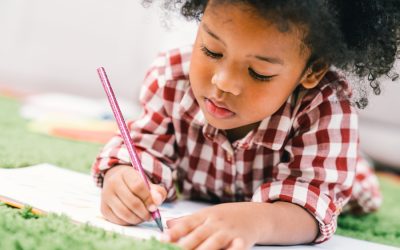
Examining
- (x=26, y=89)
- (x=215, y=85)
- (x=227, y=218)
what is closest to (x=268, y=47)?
(x=215, y=85)

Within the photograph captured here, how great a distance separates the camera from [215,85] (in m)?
0.70

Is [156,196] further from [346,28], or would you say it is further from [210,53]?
[346,28]

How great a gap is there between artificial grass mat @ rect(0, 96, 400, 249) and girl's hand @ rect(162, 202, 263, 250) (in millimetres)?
36

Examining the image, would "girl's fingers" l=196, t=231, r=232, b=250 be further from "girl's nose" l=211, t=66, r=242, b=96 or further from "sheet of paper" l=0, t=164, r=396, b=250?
"girl's nose" l=211, t=66, r=242, b=96

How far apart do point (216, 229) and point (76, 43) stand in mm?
1618

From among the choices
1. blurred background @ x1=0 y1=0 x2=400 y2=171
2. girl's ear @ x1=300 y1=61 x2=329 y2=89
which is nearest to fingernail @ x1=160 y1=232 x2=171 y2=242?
girl's ear @ x1=300 y1=61 x2=329 y2=89

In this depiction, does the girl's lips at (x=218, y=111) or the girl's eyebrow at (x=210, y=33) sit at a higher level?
the girl's eyebrow at (x=210, y=33)

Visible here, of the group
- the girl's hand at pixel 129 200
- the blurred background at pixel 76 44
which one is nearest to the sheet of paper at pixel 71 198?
the girl's hand at pixel 129 200

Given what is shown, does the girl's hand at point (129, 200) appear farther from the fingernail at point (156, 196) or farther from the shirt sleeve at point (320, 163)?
the shirt sleeve at point (320, 163)

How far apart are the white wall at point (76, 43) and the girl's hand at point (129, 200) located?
1.29 m

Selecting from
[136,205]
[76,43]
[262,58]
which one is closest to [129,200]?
[136,205]

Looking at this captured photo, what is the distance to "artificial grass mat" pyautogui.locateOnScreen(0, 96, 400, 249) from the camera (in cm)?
55

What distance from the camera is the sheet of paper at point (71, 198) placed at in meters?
0.65

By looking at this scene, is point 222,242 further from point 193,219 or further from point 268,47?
point 268,47
